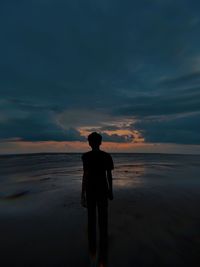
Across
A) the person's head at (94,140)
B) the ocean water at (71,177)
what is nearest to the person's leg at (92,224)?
the person's head at (94,140)

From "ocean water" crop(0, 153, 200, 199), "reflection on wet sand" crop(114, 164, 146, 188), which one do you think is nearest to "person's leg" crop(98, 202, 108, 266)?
"ocean water" crop(0, 153, 200, 199)

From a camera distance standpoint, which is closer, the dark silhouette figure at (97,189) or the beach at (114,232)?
the dark silhouette figure at (97,189)

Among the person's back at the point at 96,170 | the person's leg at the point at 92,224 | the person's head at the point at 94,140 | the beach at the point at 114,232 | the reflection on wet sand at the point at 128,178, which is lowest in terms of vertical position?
the beach at the point at 114,232

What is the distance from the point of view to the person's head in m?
5.16

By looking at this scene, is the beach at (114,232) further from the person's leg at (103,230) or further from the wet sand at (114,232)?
the person's leg at (103,230)

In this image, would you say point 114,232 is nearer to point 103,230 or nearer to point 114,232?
point 114,232

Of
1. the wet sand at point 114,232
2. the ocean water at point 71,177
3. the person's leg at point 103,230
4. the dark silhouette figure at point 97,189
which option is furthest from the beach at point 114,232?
the ocean water at point 71,177

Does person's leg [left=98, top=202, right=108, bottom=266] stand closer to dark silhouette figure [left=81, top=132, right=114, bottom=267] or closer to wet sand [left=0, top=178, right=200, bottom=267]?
dark silhouette figure [left=81, top=132, right=114, bottom=267]

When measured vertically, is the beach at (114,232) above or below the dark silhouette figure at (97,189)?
below

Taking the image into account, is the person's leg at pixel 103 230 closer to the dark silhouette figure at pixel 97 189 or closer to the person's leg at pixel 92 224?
the dark silhouette figure at pixel 97 189

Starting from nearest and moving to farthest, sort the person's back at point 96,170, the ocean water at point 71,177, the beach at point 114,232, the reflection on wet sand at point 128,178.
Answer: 1. the person's back at point 96,170
2. the beach at point 114,232
3. the ocean water at point 71,177
4. the reflection on wet sand at point 128,178

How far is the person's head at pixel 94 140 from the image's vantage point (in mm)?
5156

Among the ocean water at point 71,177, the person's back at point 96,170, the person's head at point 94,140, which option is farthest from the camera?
the ocean water at point 71,177

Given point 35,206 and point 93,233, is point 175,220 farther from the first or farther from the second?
point 35,206
